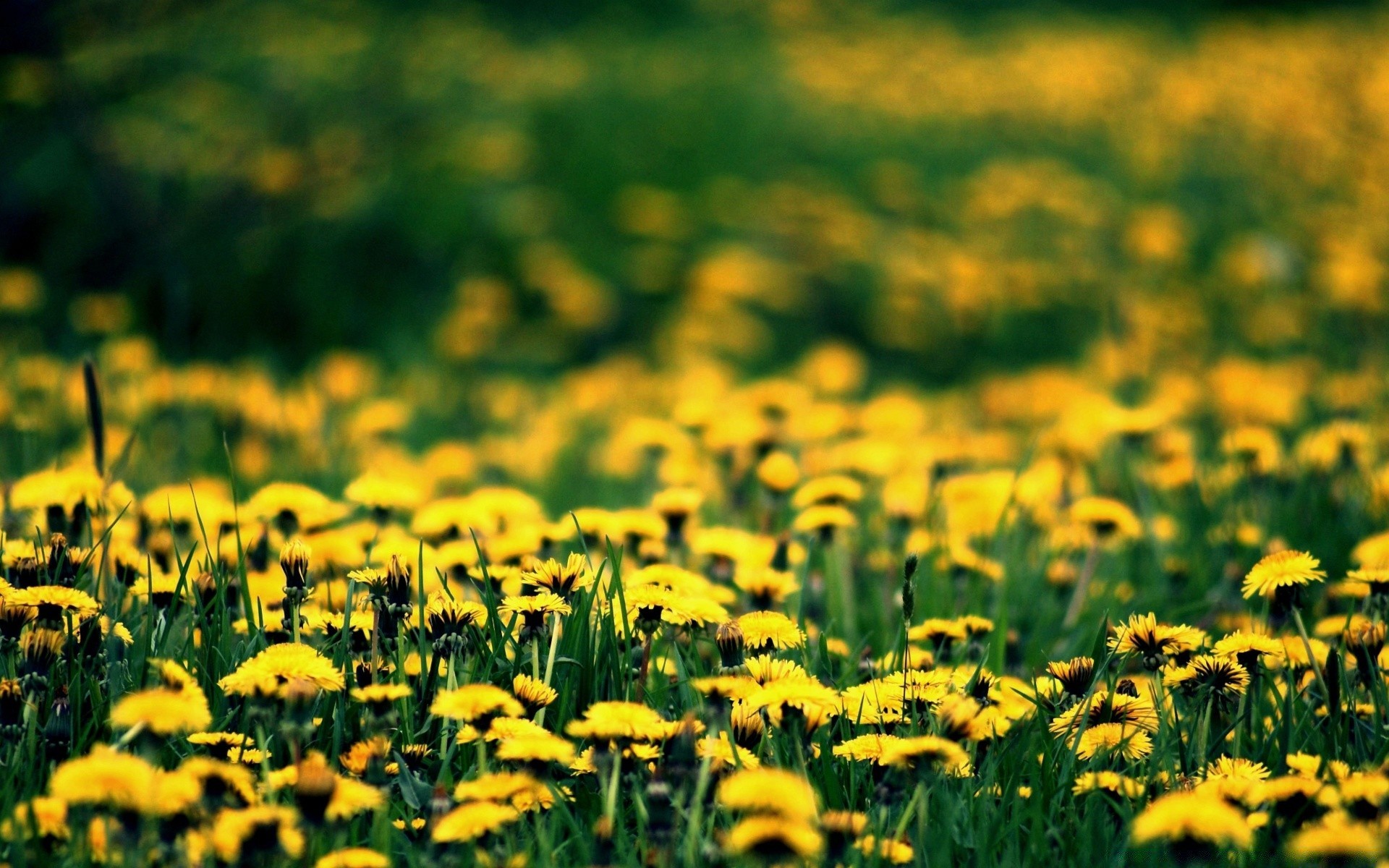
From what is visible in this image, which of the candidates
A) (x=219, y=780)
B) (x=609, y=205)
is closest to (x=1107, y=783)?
(x=219, y=780)

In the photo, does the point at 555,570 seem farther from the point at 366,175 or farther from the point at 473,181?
the point at 473,181

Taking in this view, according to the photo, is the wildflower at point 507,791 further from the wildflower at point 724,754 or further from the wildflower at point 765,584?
the wildflower at point 765,584

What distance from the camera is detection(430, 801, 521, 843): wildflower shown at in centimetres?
129

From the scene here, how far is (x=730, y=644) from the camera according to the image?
1.64 metres

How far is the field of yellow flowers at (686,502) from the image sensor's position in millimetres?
1470

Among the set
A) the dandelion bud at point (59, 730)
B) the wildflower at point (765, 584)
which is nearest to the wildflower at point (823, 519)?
the wildflower at point (765, 584)

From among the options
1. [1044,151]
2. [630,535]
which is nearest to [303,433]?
[630,535]

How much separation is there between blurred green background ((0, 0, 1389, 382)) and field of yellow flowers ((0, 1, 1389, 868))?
0.13 feet

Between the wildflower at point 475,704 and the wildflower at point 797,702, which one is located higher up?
the wildflower at point 475,704

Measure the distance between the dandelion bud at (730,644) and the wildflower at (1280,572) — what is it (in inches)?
27.8

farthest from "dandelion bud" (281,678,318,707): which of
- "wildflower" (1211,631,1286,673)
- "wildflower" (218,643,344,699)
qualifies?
"wildflower" (1211,631,1286,673)

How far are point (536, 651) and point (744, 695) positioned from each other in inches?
12.8

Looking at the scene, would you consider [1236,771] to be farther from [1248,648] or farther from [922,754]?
[922,754]

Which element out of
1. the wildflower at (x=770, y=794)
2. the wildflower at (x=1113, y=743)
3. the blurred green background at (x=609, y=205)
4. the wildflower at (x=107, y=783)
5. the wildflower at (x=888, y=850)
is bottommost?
the wildflower at (x=888, y=850)
